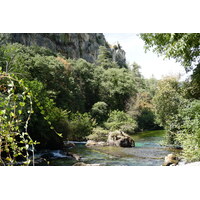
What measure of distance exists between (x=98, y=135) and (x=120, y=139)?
0.43m

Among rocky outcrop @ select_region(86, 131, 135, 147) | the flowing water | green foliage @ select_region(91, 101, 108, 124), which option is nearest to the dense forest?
green foliage @ select_region(91, 101, 108, 124)

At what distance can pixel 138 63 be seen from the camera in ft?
15.7

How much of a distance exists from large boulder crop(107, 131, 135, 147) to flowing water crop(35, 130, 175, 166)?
8 cm

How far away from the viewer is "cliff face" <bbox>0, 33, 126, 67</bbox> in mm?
4525

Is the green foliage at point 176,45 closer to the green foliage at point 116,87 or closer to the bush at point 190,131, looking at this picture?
the green foliage at point 116,87

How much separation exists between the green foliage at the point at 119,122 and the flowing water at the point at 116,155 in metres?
0.37

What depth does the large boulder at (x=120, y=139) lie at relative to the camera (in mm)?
4400

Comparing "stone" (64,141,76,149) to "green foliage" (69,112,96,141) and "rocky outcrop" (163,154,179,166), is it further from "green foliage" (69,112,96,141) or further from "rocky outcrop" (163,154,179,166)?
"rocky outcrop" (163,154,179,166)

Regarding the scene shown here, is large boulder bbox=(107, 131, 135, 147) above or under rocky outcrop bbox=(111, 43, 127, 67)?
under

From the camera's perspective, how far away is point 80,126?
176 inches

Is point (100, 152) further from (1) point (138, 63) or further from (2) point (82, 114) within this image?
(1) point (138, 63)

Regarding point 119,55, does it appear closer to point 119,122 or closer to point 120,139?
point 119,122

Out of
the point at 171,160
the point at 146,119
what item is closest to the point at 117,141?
the point at 146,119
